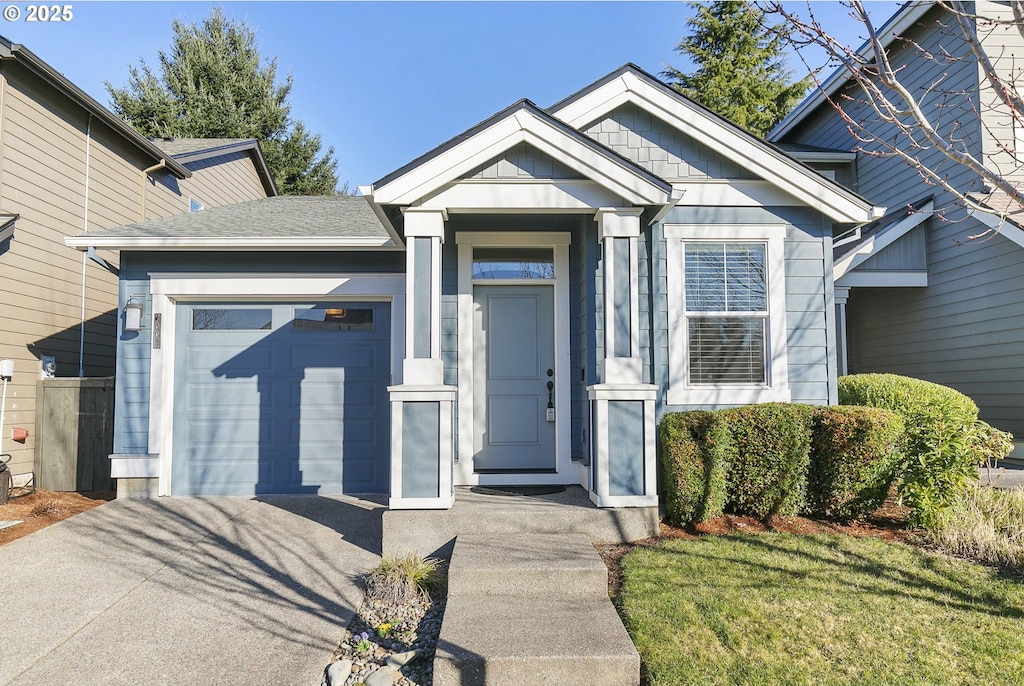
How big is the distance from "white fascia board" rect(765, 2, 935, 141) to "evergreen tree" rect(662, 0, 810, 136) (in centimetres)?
441

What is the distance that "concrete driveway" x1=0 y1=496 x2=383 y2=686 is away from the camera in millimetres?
3645

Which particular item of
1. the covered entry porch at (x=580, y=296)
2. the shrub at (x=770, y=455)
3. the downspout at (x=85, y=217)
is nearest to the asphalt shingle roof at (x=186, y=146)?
the downspout at (x=85, y=217)

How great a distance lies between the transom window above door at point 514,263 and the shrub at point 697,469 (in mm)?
2422

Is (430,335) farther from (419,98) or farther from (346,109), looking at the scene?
(346,109)

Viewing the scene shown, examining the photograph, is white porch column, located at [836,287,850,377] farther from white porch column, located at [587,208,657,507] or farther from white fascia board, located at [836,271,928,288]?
white porch column, located at [587,208,657,507]

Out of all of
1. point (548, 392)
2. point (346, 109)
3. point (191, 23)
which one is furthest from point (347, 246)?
point (191, 23)

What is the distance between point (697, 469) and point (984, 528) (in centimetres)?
210

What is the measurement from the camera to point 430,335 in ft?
18.6

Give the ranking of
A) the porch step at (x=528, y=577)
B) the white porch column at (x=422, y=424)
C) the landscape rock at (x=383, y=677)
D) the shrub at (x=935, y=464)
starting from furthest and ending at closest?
1. the white porch column at (x=422, y=424)
2. the shrub at (x=935, y=464)
3. the porch step at (x=528, y=577)
4. the landscape rock at (x=383, y=677)

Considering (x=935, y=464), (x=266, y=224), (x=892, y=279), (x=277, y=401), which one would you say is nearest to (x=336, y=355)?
(x=277, y=401)

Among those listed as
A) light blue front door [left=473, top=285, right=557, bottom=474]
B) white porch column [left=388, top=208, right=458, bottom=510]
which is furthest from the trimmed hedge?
white porch column [left=388, top=208, right=458, bottom=510]

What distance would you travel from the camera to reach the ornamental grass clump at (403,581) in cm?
459

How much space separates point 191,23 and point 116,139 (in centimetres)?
1522

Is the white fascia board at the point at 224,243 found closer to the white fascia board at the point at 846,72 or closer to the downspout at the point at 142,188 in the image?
the downspout at the point at 142,188
